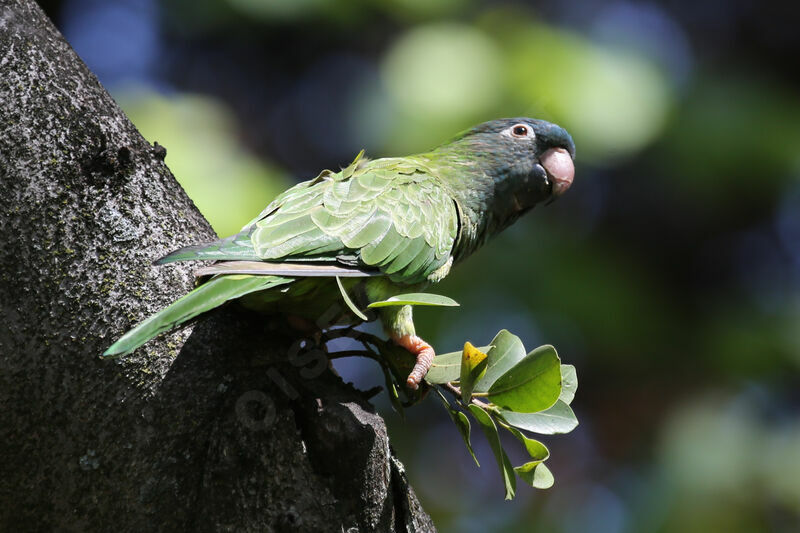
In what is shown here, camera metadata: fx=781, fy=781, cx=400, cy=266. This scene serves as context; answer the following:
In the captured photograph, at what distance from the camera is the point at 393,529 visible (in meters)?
1.30

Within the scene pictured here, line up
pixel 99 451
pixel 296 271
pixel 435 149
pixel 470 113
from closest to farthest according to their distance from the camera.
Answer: pixel 99 451
pixel 296 271
pixel 435 149
pixel 470 113

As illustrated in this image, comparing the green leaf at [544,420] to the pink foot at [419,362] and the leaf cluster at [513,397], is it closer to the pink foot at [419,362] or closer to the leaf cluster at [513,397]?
the leaf cluster at [513,397]

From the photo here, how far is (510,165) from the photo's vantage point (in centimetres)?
220

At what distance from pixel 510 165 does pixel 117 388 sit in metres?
1.33

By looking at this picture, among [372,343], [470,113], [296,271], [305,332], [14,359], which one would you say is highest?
[14,359]

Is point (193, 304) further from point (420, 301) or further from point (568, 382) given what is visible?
point (568, 382)

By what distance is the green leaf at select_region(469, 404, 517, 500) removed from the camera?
1359mm

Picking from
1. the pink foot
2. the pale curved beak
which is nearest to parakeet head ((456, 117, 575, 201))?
the pale curved beak

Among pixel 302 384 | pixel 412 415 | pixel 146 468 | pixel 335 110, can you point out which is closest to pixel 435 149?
pixel 302 384

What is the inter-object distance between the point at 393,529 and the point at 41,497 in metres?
0.55

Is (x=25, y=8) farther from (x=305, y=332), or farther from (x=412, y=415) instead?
(x=412, y=415)

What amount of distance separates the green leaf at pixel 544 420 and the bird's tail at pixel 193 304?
0.47m

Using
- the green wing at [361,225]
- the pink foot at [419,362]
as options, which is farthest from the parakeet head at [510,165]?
the pink foot at [419,362]

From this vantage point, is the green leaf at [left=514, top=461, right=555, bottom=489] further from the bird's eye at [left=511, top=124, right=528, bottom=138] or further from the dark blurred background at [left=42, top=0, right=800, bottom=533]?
the dark blurred background at [left=42, top=0, right=800, bottom=533]
